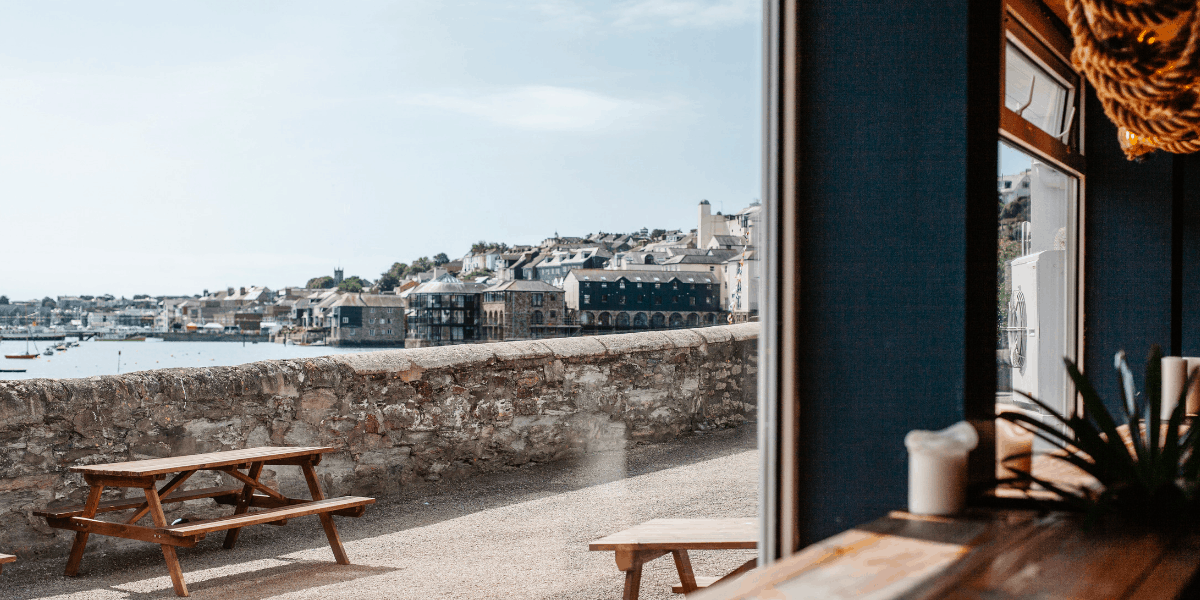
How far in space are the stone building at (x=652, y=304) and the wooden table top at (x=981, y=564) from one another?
4.56 m

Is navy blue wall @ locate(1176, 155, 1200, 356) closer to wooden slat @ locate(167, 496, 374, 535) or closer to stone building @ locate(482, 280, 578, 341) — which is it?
wooden slat @ locate(167, 496, 374, 535)

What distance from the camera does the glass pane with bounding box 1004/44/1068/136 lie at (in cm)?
258

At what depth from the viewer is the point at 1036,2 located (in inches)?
104

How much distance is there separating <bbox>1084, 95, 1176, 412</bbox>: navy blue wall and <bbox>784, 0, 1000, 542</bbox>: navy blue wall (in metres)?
2.04

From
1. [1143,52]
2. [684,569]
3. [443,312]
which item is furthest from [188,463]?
[443,312]

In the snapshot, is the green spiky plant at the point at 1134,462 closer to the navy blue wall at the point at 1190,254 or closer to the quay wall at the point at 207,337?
the navy blue wall at the point at 1190,254

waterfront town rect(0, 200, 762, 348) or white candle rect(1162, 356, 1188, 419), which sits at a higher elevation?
waterfront town rect(0, 200, 762, 348)

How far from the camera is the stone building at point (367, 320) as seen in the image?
6.06m

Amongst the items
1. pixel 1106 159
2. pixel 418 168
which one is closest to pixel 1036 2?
pixel 1106 159

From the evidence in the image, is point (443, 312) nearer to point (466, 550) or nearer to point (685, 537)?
point (466, 550)

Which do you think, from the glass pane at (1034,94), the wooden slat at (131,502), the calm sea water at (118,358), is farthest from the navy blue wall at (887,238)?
the calm sea water at (118,358)

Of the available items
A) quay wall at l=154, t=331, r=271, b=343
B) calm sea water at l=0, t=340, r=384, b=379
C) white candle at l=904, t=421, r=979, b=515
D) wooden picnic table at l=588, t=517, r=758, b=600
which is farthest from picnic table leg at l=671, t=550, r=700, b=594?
quay wall at l=154, t=331, r=271, b=343

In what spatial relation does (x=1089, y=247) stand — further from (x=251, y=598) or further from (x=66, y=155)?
(x=66, y=155)

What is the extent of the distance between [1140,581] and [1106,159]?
8.96 ft
